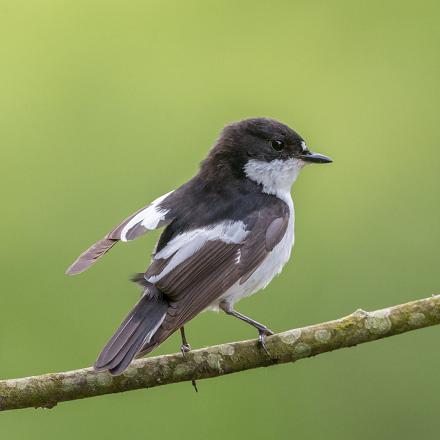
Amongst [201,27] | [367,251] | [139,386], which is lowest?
[367,251]

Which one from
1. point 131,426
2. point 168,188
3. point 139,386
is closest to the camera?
point 139,386

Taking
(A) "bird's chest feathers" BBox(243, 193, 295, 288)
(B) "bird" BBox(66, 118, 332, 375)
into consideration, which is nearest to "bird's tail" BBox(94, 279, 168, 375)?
(B) "bird" BBox(66, 118, 332, 375)

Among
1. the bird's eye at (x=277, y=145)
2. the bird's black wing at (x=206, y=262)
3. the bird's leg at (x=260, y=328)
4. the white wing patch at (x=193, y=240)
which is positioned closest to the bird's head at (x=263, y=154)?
the bird's eye at (x=277, y=145)

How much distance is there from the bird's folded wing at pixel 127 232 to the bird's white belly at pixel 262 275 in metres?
0.39

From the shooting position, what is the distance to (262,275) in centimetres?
424

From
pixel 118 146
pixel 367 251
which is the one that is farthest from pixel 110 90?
pixel 367 251

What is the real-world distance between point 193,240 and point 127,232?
289mm

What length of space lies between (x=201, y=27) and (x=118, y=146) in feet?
3.41

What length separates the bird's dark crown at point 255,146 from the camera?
179 inches

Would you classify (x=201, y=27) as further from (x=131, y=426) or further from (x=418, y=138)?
(x=131, y=426)

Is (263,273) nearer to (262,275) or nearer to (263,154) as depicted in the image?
(262,275)

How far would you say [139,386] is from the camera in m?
3.52

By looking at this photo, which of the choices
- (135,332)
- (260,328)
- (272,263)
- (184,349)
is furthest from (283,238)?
(135,332)

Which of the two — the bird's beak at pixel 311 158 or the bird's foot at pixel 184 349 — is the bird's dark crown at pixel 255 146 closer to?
the bird's beak at pixel 311 158
